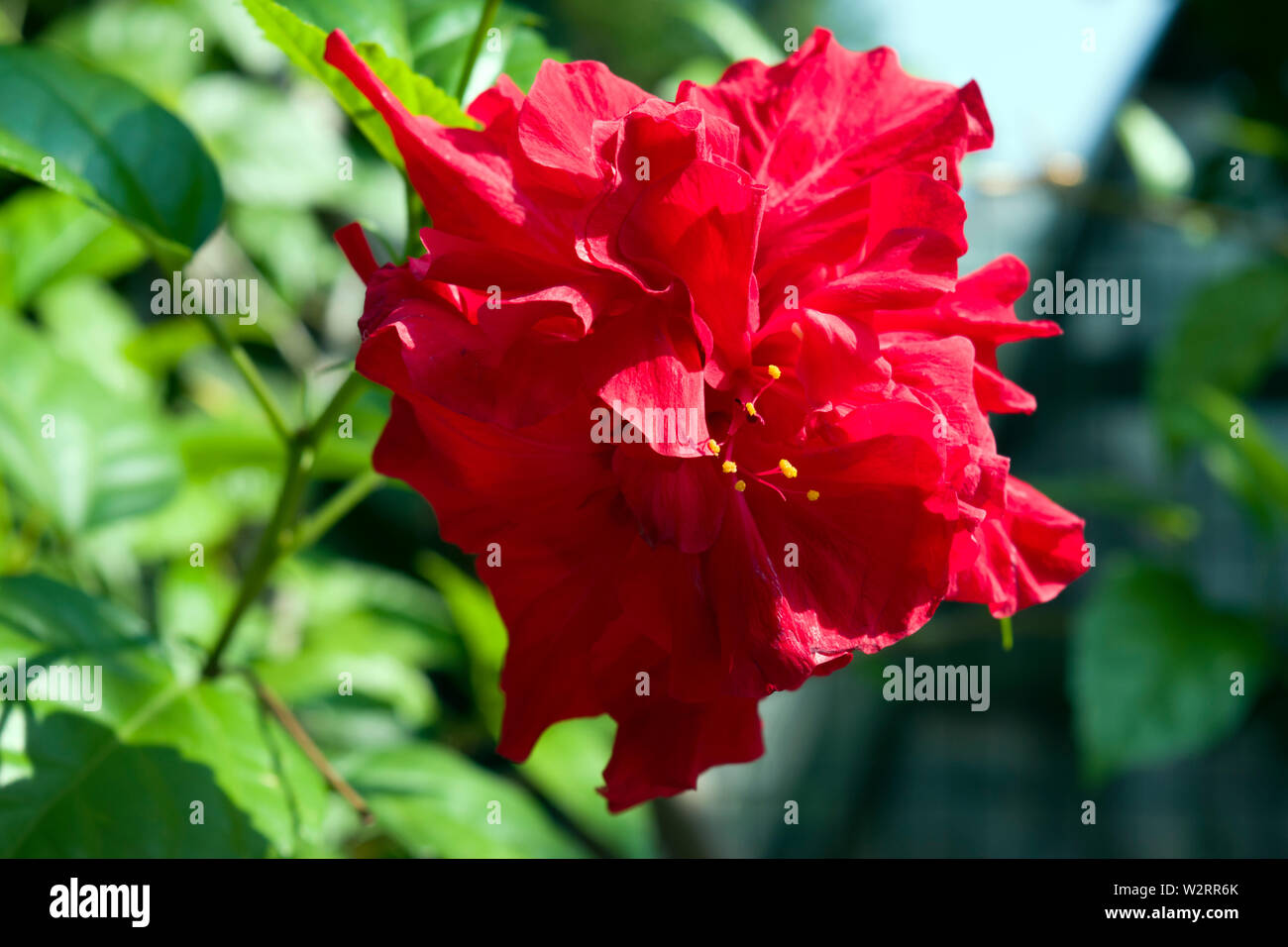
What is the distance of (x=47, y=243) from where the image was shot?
1.09 metres

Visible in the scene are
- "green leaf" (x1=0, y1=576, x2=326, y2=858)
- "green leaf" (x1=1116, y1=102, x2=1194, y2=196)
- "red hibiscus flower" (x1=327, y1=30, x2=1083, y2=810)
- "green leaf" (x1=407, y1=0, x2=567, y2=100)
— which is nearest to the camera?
"red hibiscus flower" (x1=327, y1=30, x2=1083, y2=810)

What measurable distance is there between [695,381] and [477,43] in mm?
282

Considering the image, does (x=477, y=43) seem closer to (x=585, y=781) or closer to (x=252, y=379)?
(x=252, y=379)

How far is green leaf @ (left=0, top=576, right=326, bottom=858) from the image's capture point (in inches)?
22.5

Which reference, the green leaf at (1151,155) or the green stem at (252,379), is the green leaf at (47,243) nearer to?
the green stem at (252,379)

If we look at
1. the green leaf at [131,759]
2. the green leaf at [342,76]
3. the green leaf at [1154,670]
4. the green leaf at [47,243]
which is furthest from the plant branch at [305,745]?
the green leaf at [1154,670]

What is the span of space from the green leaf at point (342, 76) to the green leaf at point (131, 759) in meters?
0.37

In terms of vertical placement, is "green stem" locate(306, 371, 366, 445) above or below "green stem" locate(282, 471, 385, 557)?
above

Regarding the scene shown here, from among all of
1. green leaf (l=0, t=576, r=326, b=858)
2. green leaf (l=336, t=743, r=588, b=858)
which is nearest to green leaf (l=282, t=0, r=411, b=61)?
green leaf (l=0, t=576, r=326, b=858)

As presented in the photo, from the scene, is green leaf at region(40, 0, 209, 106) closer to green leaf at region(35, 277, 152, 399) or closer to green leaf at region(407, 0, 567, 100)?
green leaf at region(35, 277, 152, 399)
